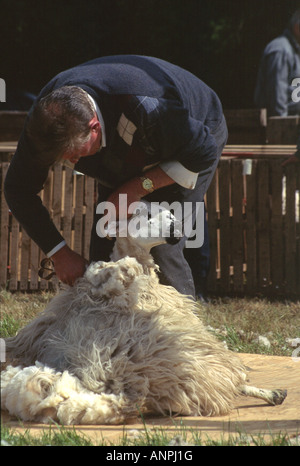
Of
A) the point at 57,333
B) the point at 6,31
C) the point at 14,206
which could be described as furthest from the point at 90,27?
the point at 57,333

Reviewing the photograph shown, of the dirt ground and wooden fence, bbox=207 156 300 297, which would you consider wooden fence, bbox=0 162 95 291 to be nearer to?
wooden fence, bbox=207 156 300 297

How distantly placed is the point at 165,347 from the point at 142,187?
34.2 inches

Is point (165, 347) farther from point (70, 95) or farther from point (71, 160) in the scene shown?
point (70, 95)

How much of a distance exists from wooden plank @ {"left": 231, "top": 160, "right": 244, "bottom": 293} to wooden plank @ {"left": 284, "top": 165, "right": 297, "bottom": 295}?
1.36 feet

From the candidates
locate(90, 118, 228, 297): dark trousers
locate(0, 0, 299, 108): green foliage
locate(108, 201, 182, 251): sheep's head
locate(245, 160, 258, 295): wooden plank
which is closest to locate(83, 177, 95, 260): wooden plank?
locate(245, 160, 258, 295): wooden plank

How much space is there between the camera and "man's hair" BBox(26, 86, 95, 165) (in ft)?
9.70

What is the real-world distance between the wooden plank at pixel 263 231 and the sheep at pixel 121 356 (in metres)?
2.79

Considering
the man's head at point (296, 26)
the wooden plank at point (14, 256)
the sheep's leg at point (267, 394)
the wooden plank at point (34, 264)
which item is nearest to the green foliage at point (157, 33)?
the man's head at point (296, 26)

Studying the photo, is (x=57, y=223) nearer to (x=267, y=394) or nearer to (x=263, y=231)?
(x=263, y=231)

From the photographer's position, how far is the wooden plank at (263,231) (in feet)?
19.9

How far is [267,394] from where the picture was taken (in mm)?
3074

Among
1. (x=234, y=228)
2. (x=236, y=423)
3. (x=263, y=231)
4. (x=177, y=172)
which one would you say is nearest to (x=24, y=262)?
(x=234, y=228)

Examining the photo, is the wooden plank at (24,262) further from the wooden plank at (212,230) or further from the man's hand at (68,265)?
the man's hand at (68,265)

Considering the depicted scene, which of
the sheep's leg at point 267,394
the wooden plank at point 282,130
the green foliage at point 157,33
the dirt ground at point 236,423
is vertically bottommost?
the dirt ground at point 236,423
